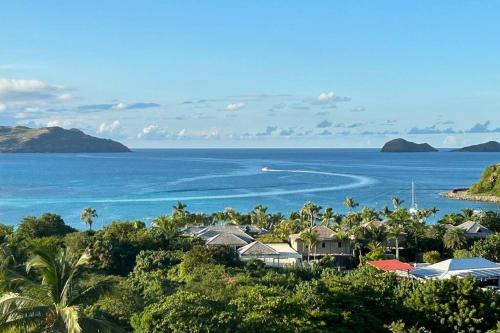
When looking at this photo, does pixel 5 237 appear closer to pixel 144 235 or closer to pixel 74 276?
pixel 144 235

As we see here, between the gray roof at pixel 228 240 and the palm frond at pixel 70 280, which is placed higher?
the palm frond at pixel 70 280

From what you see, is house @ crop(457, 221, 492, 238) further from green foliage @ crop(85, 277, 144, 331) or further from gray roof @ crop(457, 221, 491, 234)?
green foliage @ crop(85, 277, 144, 331)

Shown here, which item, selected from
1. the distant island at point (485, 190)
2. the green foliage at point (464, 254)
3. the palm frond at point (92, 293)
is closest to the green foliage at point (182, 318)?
the palm frond at point (92, 293)

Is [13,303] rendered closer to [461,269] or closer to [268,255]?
[461,269]

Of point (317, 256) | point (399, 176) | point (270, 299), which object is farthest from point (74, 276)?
point (399, 176)

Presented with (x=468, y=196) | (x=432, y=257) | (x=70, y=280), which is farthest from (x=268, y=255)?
(x=468, y=196)

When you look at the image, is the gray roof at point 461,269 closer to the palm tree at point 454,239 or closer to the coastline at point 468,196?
the palm tree at point 454,239
